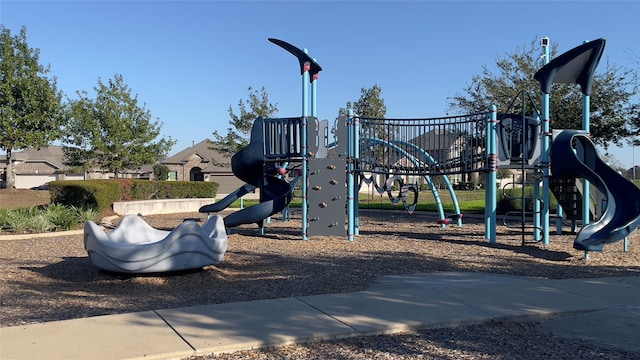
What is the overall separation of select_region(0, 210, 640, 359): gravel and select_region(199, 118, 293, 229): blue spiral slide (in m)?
0.60

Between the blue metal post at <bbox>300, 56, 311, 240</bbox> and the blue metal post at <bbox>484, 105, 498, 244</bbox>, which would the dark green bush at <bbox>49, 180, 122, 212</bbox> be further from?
the blue metal post at <bbox>484, 105, 498, 244</bbox>

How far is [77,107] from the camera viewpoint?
32.2m

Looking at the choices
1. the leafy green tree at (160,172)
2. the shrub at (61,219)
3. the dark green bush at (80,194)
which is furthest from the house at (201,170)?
the shrub at (61,219)

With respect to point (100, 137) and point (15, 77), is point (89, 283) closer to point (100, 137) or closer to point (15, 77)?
point (15, 77)

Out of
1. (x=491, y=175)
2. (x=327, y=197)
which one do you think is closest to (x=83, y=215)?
(x=327, y=197)

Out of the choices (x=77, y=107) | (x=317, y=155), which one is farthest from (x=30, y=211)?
(x=77, y=107)

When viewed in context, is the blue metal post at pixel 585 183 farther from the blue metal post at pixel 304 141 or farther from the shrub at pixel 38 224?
the shrub at pixel 38 224

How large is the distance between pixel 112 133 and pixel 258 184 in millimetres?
22700

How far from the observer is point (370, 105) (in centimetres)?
3312

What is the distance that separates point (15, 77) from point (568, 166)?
1029 inches

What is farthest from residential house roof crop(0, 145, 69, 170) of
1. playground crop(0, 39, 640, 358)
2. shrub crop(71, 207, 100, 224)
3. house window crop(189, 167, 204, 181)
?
playground crop(0, 39, 640, 358)

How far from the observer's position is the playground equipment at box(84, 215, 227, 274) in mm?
7480

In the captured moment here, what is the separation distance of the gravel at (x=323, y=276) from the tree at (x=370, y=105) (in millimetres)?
19186

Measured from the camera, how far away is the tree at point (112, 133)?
33188mm
